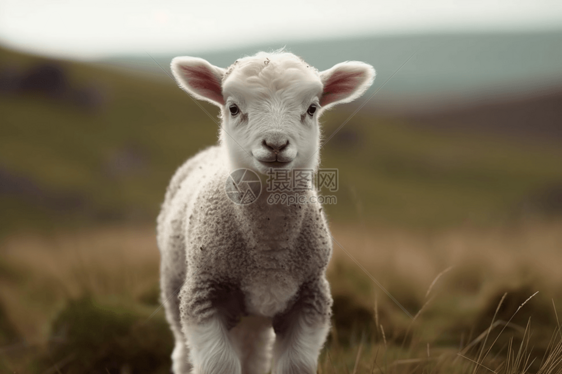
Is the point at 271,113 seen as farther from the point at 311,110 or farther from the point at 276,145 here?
the point at 311,110

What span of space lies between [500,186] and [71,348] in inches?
838

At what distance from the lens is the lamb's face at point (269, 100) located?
2605mm

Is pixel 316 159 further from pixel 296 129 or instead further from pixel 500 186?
pixel 500 186

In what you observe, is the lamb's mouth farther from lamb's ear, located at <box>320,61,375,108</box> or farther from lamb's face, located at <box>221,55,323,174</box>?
lamb's ear, located at <box>320,61,375,108</box>

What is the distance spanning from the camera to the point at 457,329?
4.59 metres

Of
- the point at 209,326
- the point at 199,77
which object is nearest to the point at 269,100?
the point at 199,77

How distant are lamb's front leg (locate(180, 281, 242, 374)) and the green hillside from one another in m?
11.0

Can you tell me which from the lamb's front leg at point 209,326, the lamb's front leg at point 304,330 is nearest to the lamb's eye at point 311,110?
the lamb's front leg at point 304,330

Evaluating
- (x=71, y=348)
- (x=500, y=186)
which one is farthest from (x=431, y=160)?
(x=71, y=348)

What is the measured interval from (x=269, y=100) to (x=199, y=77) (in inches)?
27.4

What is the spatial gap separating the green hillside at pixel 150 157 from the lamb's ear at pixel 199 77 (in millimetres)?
10925

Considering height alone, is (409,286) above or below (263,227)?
below

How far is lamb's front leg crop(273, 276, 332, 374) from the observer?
9.34 feet

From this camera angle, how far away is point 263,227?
2.90 meters
